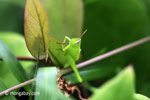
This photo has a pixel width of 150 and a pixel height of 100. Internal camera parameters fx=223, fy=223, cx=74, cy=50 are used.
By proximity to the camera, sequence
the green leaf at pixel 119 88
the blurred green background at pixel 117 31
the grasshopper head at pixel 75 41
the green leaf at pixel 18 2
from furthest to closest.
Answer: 1. the green leaf at pixel 18 2
2. the blurred green background at pixel 117 31
3. the grasshopper head at pixel 75 41
4. the green leaf at pixel 119 88

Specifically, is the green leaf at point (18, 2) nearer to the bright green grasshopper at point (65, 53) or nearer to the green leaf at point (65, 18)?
the green leaf at point (65, 18)

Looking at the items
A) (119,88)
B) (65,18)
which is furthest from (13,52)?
(119,88)

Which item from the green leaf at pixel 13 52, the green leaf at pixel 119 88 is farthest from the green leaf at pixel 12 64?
the green leaf at pixel 119 88

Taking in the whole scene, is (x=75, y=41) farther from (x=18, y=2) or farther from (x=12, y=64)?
(x=18, y=2)

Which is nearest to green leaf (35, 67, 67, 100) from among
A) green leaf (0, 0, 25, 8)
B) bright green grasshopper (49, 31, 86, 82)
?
bright green grasshopper (49, 31, 86, 82)

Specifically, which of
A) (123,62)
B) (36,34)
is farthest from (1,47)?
(123,62)

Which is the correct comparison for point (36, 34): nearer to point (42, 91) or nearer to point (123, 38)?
point (42, 91)

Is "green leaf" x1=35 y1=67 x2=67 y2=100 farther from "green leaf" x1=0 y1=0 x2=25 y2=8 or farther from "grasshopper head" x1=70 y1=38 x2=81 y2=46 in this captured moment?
"green leaf" x1=0 y1=0 x2=25 y2=8
